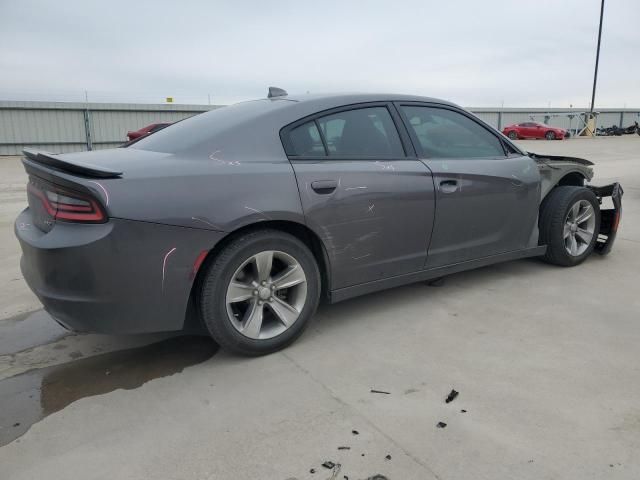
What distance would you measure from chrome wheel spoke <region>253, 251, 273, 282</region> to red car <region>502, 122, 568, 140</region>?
3104cm

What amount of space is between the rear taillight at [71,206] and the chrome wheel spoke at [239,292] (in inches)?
29.1

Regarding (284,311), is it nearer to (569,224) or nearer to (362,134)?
(362,134)

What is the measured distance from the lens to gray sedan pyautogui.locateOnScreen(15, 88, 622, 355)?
250cm

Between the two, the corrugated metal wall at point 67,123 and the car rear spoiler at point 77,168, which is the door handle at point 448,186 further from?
the corrugated metal wall at point 67,123

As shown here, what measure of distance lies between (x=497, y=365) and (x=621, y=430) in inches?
27.1

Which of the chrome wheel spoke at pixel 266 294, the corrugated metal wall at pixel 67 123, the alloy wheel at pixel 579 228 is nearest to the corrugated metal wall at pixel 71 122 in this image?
the corrugated metal wall at pixel 67 123

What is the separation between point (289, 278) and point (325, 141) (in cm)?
86

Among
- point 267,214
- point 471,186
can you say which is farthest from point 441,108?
point 267,214

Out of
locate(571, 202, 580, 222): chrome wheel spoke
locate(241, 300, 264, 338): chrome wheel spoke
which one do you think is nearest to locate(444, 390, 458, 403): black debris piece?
locate(241, 300, 264, 338): chrome wheel spoke

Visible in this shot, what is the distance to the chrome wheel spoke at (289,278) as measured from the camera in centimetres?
296

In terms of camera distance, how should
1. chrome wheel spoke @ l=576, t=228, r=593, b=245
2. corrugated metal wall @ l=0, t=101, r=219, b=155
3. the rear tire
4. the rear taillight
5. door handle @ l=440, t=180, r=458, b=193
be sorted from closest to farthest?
the rear taillight → door handle @ l=440, t=180, r=458, b=193 → the rear tire → chrome wheel spoke @ l=576, t=228, r=593, b=245 → corrugated metal wall @ l=0, t=101, r=219, b=155

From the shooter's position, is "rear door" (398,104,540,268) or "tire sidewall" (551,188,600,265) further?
"tire sidewall" (551,188,600,265)

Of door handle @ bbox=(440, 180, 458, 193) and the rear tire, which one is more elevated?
door handle @ bbox=(440, 180, 458, 193)

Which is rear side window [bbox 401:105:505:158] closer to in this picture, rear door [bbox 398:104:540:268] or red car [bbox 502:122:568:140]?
rear door [bbox 398:104:540:268]
